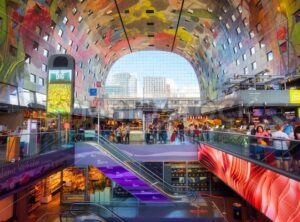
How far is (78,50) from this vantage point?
1396 inches

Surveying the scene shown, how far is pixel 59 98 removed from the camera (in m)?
15.4

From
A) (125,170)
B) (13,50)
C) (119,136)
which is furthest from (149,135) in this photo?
(13,50)

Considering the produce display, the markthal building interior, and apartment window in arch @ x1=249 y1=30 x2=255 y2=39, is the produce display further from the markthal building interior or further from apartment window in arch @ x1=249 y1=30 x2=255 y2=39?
apartment window in arch @ x1=249 y1=30 x2=255 y2=39

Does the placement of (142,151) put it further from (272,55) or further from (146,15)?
(146,15)

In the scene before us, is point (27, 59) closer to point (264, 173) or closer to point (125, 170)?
point (125, 170)

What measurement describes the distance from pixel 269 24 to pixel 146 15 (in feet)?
53.1

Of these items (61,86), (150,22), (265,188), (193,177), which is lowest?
(193,177)

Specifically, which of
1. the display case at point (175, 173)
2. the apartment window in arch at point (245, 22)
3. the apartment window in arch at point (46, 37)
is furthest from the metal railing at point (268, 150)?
the apartment window in arch at point (46, 37)

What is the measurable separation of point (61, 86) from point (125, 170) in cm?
641

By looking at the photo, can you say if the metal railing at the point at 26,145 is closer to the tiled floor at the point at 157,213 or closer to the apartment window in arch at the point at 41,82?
the tiled floor at the point at 157,213

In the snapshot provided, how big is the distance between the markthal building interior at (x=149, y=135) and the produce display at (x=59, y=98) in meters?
0.05

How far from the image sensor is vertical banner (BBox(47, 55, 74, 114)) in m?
15.4

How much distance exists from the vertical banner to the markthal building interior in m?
0.06

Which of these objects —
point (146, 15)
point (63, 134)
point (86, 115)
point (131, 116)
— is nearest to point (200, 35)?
point (146, 15)
